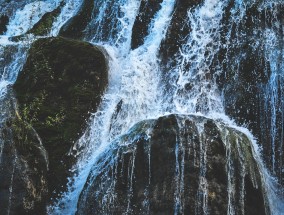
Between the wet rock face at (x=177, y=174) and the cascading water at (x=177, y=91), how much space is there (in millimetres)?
22

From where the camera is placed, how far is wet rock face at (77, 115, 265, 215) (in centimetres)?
659

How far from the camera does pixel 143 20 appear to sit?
1159 cm

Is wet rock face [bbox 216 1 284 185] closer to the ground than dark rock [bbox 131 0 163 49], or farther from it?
closer to the ground

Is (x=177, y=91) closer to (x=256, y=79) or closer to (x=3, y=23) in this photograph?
(x=256, y=79)

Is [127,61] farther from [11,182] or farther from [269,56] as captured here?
[11,182]

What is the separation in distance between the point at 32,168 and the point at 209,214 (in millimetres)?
3286

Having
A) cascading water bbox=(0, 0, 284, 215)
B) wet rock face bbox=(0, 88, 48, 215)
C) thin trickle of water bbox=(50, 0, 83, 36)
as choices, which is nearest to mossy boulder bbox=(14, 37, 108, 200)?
cascading water bbox=(0, 0, 284, 215)

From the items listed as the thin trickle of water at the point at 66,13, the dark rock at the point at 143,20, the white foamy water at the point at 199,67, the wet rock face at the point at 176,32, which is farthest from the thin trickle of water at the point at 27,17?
the white foamy water at the point at 199,67

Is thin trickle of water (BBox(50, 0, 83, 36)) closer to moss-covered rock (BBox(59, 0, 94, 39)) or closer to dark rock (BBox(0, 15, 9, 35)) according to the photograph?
moss-covered rock (BBox(59, 0, 94, 39))

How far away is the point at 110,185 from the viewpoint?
708 centimetres

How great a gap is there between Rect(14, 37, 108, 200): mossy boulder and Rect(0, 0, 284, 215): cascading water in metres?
0.22

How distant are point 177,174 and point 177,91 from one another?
3335mm

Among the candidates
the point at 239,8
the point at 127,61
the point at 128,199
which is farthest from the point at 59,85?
the point at 239,8

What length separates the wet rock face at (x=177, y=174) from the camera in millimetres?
6590
